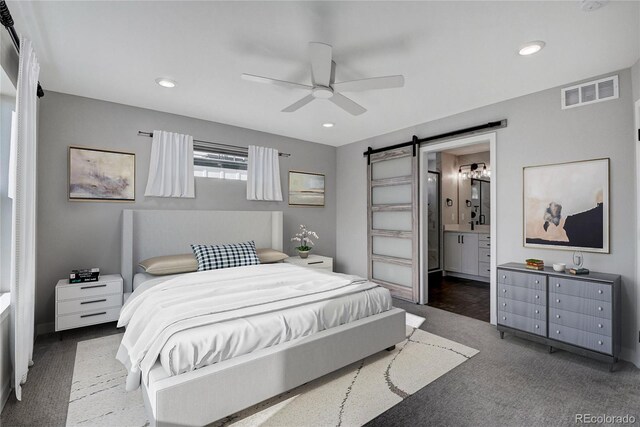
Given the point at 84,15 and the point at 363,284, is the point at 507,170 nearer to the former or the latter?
the point at 363,284

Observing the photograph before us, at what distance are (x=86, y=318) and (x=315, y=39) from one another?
351 centimetres

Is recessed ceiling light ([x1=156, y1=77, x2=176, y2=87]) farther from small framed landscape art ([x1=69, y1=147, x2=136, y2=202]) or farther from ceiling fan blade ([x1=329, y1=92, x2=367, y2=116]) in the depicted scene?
ceiling fan blade ([x1=329, y1=92, x2=367, y2=116])

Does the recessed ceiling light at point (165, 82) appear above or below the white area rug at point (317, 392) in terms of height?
above

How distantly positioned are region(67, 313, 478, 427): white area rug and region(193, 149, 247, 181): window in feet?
7.88

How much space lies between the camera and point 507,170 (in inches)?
142

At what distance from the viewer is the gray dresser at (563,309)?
2.55 m

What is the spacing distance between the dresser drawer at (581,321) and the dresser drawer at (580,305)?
0.03 meters

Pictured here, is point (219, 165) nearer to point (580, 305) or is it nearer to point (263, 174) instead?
point (263, 174)

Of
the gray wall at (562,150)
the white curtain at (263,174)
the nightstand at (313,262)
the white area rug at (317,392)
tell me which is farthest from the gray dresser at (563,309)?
the white curtain at (263,174)

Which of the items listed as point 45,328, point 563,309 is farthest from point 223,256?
point 563,309

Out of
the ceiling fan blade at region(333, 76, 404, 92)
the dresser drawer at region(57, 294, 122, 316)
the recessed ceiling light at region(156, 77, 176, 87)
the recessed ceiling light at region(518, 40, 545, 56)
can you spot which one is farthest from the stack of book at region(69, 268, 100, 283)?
the recessed ceiling light at region(518, 40, 545, 56)

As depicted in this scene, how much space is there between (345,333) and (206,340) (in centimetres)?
107

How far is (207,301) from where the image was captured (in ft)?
7.47

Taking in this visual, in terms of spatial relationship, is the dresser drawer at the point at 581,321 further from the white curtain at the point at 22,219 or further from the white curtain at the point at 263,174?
the white curtain at the point at 22,219
